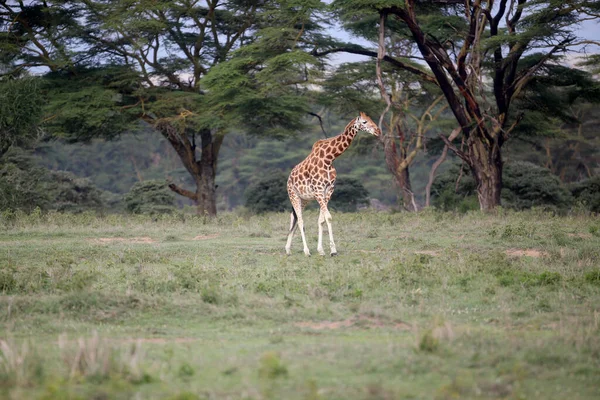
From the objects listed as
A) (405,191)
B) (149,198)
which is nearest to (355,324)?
(405,191)

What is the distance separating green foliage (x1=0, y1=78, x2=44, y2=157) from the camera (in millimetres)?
22391

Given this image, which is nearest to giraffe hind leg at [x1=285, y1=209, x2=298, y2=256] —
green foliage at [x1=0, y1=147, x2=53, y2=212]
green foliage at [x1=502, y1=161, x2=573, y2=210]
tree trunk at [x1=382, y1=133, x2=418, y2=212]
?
green foliage at [x1=0, y1=147, x2=53, y2=212]

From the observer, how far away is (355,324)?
7961 mm

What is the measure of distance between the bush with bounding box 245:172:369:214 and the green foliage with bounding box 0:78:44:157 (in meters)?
13.3

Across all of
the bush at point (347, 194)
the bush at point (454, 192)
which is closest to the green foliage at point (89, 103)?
the bush at point (454, 192)

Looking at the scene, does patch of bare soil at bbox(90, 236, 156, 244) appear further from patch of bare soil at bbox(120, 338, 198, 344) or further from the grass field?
patch of bare soil at bbox(120, 338, 198, 344)

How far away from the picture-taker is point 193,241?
15922 millimetres

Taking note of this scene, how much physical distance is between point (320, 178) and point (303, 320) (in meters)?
5.41

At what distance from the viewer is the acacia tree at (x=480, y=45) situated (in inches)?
817

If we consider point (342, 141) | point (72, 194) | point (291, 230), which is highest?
point (342, 141)

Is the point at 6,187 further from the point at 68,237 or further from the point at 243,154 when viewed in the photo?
the point at 243,154

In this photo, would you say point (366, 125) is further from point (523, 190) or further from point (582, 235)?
point (523, 190)

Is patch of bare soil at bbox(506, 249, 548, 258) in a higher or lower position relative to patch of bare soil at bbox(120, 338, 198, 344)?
higher

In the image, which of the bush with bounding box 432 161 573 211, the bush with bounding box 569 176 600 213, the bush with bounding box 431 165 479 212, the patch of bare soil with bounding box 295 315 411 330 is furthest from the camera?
the bush with bounding box 569 176 600 213
